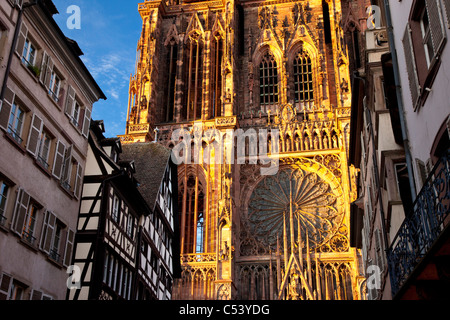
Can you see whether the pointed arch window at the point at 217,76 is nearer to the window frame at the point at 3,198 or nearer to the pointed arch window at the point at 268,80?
the pointed arch window at the point at 268,80

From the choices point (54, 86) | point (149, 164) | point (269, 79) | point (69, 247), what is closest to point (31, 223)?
point (69, 247)

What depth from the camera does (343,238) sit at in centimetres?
3186

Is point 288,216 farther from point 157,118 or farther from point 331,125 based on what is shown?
point 157,118

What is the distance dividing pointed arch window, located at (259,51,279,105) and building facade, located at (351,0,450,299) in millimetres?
20679

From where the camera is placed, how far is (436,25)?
28.8ft

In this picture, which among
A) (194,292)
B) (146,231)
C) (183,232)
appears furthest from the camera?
(183,232)

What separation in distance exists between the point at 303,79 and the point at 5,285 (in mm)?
29246

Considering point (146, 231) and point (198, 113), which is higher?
point (198, 113)

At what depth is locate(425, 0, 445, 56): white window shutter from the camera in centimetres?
855

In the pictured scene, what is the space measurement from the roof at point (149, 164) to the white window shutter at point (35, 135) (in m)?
7.24

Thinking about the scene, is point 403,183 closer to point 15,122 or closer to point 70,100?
point 15,122
